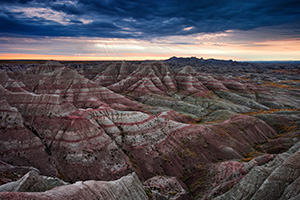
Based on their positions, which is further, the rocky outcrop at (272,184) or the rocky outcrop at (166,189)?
the rocky outcrop at (166,189)

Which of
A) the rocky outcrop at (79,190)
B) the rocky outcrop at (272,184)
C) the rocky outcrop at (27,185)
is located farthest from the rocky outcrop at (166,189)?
the rocky outcrop at (27,185)

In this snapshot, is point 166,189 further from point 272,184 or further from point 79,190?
point 79,190

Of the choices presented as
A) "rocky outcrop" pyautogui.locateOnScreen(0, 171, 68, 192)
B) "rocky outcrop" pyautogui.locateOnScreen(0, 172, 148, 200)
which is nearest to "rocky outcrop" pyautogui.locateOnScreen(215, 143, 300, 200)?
"rocky outcrop" pyautogui.locateOnScreen(0, 172, 148, 200)

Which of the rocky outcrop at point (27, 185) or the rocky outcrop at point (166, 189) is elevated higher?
the rocky outcrop at point (27, 185)

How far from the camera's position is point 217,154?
4559cm

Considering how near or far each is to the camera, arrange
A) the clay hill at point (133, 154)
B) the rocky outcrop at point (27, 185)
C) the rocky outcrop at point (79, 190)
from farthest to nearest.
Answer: the clay hill at point (133, 154) → the rocky outcrop at point (27, 185) → the rocky outcrop at point (79, 190)

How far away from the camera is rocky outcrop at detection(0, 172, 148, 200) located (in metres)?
16.0

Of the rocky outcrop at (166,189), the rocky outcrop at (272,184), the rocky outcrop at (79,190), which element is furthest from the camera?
the rocky outcrop at (166,189)

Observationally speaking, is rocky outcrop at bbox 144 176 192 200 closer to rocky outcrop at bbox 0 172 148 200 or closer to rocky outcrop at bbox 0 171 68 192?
rocky outcrop at bbox 0 172 148 200

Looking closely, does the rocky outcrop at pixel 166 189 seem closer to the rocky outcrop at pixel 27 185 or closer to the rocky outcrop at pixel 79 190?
the rocky outcrop at pixel 79 190

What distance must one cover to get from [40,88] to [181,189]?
245 ft

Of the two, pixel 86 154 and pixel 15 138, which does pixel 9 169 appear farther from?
pixel 86 154

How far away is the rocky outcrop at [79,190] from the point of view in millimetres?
15969

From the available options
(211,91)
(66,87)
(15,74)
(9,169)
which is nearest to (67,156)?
(9,169)
